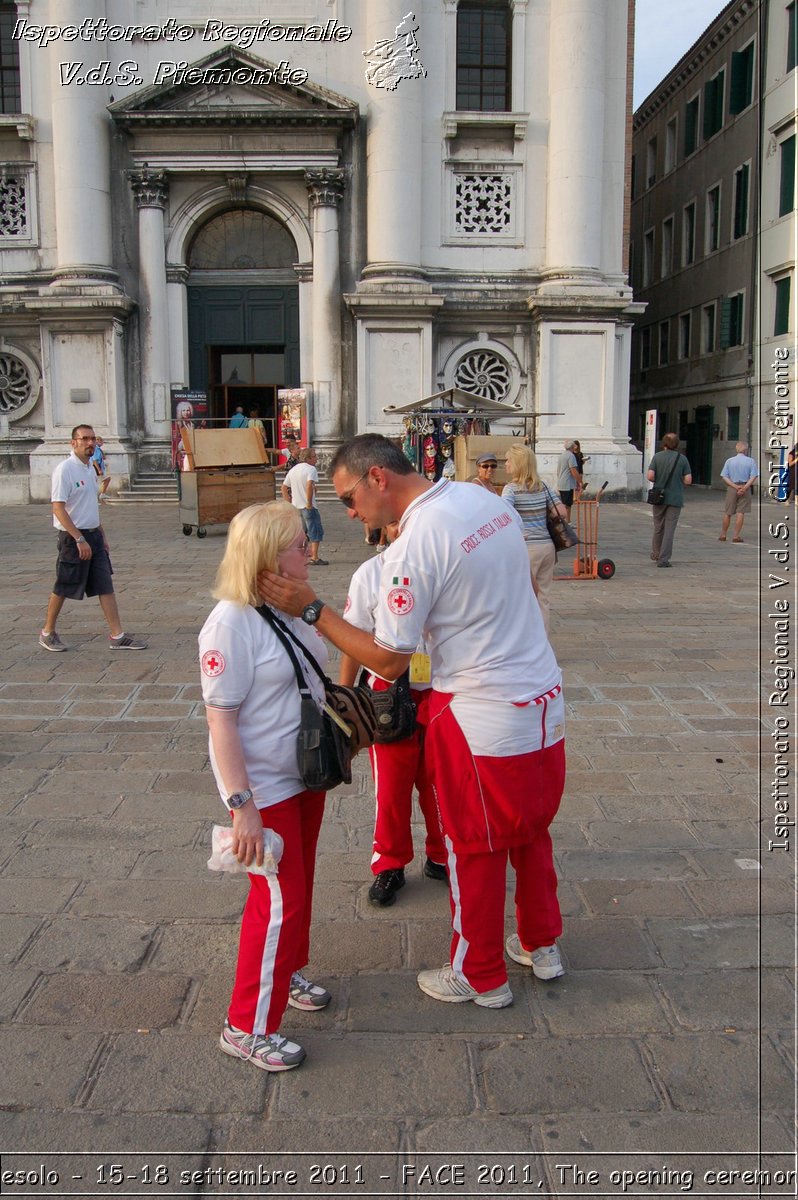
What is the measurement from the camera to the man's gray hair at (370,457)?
2.98 metres

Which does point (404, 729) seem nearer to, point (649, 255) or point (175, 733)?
point (175, 733)

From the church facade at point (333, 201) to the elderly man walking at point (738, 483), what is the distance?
268 inches

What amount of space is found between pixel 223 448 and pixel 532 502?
33.7 feet

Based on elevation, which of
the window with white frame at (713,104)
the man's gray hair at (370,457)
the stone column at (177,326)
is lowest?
the man's gray hair at (370,457)

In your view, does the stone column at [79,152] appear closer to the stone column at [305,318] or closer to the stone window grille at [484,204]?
the stone column at [305,318]

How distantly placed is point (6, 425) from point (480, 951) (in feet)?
76.6

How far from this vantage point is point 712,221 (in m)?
33.3

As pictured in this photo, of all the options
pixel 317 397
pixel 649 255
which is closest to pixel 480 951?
pixel 317 397

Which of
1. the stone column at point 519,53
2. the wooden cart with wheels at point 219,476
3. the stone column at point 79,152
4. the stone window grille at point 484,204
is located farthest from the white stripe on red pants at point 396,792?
the stone column at point 519,53

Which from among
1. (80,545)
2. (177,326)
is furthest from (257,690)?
(177,326)

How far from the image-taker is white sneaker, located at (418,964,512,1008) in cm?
322

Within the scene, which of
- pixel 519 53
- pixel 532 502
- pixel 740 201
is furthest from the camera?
pixel 740 201

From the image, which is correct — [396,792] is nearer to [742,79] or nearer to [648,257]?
[742,79]

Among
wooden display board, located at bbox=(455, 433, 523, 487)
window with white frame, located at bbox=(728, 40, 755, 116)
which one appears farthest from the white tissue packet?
window with white frame, located at bbox=(728, 40, 755, 116)
